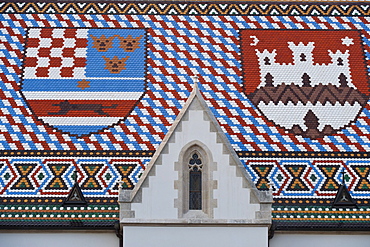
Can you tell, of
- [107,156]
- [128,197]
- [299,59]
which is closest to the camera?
[128,197]

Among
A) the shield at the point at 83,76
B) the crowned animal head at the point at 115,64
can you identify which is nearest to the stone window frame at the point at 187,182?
the shield at the point at 83,76

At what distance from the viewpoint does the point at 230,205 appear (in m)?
19.6

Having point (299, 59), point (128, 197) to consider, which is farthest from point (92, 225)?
point (299, 59)

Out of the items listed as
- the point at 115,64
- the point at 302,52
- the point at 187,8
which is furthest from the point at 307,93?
the point at 115,64

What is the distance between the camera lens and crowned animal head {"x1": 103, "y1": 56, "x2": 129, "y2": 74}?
23266 millimetres

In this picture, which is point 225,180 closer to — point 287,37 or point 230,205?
point 230,205

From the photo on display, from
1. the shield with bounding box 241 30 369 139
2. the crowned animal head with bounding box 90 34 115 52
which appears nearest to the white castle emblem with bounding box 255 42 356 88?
the shield with bounding box 241 30 369 139

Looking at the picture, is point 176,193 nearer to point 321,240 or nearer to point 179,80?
point 321,240

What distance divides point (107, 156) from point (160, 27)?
3978 mm

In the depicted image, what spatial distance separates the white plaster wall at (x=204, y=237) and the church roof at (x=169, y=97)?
45.6 inches

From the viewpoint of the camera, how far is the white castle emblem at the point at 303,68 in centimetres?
2325

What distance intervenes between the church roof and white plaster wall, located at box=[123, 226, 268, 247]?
1157mm

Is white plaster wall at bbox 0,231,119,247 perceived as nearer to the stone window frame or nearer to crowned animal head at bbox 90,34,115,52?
the stone window frame

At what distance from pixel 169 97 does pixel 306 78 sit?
10.3ft
